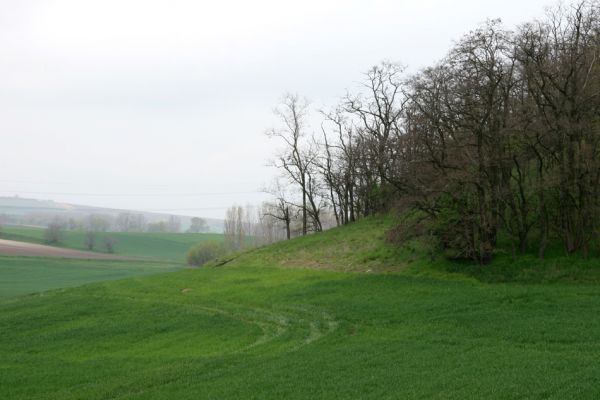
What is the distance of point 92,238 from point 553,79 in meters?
116

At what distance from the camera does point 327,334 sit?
67.2 ft

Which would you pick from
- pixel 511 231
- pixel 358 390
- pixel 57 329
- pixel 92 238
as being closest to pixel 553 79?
pixel 511 231

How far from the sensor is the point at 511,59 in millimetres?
30453

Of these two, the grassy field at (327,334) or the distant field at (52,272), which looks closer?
the grassy field at (327,334)

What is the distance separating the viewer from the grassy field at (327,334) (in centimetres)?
1295

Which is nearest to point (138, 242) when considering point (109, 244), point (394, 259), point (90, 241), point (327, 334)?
point (109, 244)

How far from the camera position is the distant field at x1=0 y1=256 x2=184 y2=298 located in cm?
5756

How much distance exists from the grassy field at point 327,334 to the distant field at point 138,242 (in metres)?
95.1

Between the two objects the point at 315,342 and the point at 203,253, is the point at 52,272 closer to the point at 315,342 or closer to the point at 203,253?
the point at 203,253

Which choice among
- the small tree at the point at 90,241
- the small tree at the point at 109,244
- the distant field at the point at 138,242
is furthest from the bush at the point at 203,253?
the small tree at the point at 90,241

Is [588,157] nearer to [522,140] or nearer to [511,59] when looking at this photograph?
[522,140]

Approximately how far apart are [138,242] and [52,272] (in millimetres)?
75215

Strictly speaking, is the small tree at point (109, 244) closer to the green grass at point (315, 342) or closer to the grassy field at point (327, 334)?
the grassy field at point (327, 334)

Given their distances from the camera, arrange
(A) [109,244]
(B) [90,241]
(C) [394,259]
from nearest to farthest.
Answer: (C) [394,259] → (B) [90,241] → (A) [109,244]
